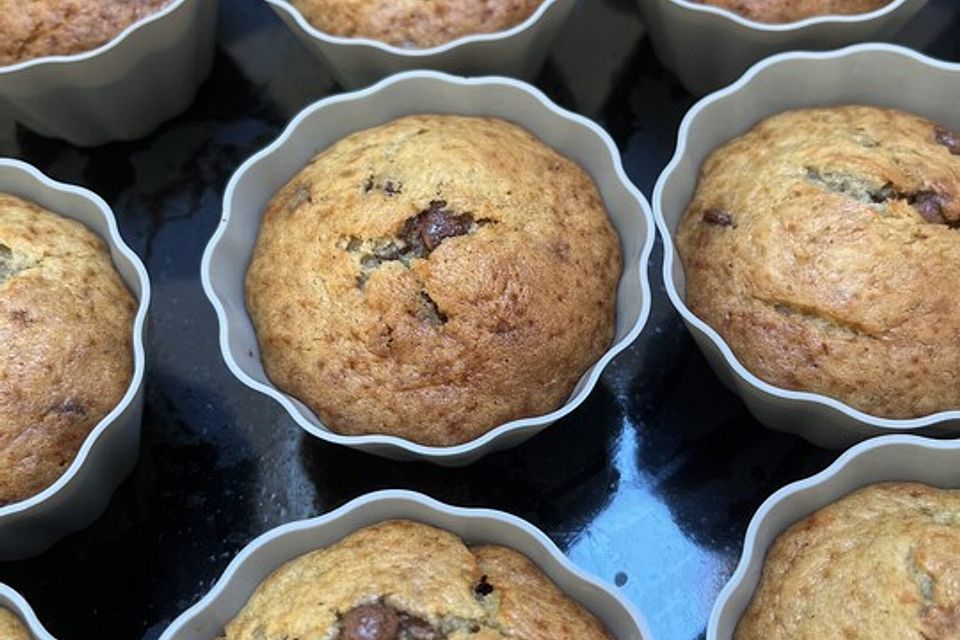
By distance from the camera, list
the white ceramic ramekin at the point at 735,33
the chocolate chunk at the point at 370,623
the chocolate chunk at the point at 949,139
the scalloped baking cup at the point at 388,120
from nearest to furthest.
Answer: the chocolate chunk at the point at 370,623 → the scalloped baking cup at the point at 388,120 → the chocolate chunk at the point at 949,139 → the white ceramic ramekin at the point at 735,33

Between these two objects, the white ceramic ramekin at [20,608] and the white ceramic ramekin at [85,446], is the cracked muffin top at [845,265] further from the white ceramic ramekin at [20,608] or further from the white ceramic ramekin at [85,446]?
the white ceramic ramekin at [20,608]

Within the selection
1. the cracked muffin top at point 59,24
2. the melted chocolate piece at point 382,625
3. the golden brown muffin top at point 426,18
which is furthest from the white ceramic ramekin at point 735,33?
the melted chocolate piece at point 382,625

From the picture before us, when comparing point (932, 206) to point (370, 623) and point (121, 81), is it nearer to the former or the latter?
point (370, 623)

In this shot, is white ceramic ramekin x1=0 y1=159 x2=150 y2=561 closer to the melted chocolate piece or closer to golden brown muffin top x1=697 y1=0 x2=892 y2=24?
the melted chocolate piece

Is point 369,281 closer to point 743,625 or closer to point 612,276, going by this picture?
point 612,276

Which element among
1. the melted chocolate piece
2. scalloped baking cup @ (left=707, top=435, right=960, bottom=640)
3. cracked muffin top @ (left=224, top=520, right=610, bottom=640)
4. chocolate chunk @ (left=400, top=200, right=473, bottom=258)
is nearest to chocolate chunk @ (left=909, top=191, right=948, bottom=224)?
scalloped baking cup @ (left=707, top=435, right=960, bottom=640)

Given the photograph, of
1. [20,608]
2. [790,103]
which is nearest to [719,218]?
[790,103]
